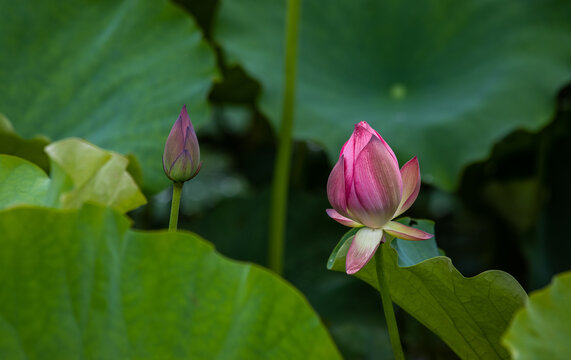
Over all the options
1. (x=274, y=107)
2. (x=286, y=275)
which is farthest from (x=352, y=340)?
(x=274, y=107)

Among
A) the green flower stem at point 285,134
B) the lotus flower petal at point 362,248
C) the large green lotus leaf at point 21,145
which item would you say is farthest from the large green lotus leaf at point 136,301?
the green flower stem at point 285,134

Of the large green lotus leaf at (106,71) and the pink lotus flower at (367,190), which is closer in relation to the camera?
the pink lotus flower at (367,190)

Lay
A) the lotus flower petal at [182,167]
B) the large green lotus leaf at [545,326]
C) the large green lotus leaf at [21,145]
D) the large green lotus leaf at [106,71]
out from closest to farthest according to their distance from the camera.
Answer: the large green lotus leaf at [545,326] < the lotus flower petal at [182,167] < the large green lotus leaf at [21,145] < the large green lotus leaf at [106,71]

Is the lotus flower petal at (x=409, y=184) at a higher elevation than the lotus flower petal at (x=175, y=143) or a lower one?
lower

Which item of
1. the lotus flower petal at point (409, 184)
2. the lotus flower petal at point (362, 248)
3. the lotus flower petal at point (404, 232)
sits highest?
the lotus flower petal at point (409, 184)

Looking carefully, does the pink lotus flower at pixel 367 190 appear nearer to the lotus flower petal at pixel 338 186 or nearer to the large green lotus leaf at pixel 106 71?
the lotus flower petal at pixel 338 186

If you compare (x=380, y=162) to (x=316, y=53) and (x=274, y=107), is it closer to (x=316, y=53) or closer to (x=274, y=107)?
(x=274, y=107)

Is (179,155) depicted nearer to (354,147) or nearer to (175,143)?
(175,143)
